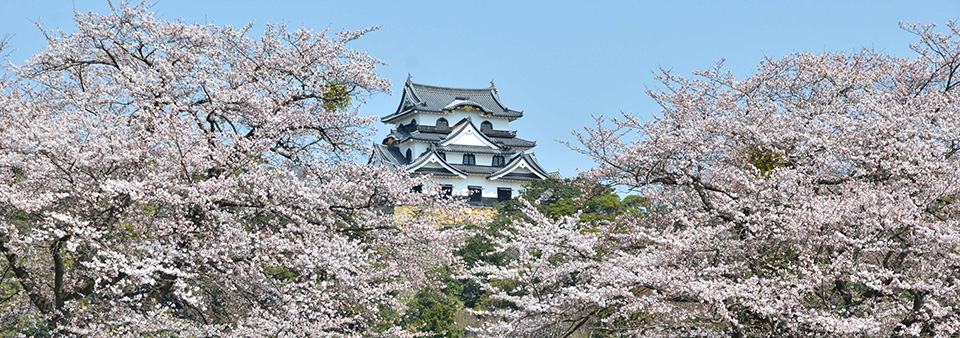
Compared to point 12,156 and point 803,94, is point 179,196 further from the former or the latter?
point 803,94

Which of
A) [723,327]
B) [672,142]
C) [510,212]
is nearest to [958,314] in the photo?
[723,327]

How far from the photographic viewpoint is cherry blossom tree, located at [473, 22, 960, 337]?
7695mm

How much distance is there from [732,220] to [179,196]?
5441 millimetres


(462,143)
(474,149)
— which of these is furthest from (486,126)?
(474,149)

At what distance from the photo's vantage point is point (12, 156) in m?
8.27

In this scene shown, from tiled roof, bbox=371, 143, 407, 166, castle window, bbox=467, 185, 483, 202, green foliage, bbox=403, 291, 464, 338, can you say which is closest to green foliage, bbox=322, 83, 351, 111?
green foliage, bbox=403, 291, 464, 338

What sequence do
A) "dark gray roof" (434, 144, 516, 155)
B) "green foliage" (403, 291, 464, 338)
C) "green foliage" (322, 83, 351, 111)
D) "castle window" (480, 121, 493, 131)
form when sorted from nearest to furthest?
"green foliage" (322, 83, 351, 111)
"green foliage" (403, 291, 464, 338)
"dark gray roof" (434, 144, 516, 155)
"castle window" (480, 121, 493, 131)

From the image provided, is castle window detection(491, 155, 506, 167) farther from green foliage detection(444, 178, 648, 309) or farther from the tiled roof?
green foliage detection(444, 178, 648, 309)

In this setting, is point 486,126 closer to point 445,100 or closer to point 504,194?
point 445,100

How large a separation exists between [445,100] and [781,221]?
1768 inches

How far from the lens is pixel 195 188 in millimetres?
8188

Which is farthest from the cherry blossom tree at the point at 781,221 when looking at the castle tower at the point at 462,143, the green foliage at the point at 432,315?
the castle tower at the point at 462,143

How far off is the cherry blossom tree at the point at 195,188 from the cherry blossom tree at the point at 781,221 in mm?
1654

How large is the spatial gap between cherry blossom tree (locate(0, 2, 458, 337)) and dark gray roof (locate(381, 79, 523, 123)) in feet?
131
